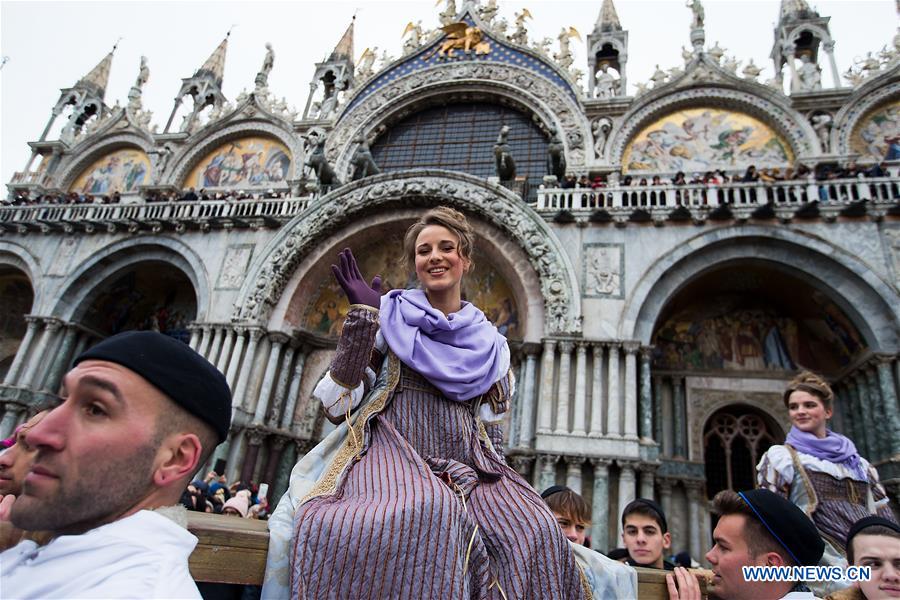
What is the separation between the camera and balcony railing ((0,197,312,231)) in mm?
12023

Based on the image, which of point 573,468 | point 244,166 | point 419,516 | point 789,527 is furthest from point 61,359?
point 789,527

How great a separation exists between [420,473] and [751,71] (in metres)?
14.9

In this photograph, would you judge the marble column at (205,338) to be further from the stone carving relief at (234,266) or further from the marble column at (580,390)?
the marble column at (580,390)

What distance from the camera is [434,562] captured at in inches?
61.7

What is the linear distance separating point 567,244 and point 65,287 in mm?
12320

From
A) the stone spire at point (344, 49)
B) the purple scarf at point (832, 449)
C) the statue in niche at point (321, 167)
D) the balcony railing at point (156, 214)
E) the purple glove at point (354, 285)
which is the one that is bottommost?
the purple scarf at point (832, 449)

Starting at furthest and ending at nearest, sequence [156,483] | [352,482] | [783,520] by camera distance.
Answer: [783,520]
[352,482]
[156,483]

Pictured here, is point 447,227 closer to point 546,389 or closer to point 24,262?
point 546,389

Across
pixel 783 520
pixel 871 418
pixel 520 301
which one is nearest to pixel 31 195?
pixel 520 301

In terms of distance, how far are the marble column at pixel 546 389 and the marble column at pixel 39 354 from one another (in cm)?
1195

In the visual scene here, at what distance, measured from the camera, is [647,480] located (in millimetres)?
8164

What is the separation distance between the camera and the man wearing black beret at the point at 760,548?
2.04 metres

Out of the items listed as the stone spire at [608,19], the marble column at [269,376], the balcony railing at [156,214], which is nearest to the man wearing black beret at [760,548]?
the marble column at [269,376]

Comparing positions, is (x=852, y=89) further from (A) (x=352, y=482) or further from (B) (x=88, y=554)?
(B) (x=88, y=554)
